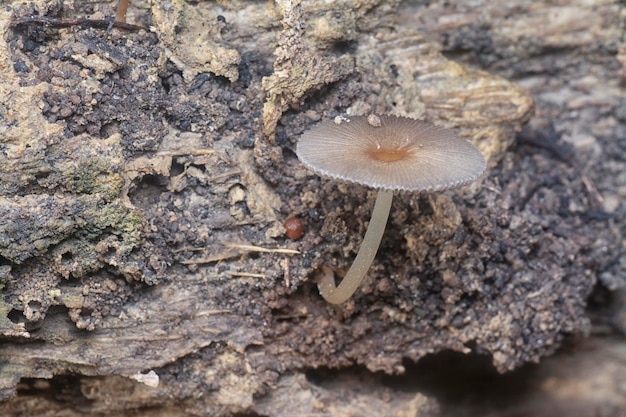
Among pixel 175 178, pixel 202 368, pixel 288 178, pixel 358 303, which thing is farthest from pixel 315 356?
pixel 175 178

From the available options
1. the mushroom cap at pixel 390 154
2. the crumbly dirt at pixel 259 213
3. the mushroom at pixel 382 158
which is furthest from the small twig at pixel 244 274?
the mushroom cap at pixel 390 154

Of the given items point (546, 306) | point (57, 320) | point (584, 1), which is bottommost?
point (546, 306)

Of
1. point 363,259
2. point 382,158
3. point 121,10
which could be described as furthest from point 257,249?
point 121,10

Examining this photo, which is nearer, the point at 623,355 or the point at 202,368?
the point at 202,368

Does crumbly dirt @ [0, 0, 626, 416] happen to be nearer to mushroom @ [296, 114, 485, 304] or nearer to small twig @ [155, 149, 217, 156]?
small twig @ [155, 149, 217, 156]

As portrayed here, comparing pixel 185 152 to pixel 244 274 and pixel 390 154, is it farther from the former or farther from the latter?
pixel 390 154

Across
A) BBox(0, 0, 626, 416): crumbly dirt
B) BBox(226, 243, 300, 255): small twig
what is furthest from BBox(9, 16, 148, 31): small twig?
BBox(226, 243, 300, 255): small twig

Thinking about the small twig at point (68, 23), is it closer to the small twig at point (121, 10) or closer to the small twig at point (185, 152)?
the small twig at point (121, 10)

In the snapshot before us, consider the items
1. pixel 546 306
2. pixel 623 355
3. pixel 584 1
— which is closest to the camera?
pixel 546 306

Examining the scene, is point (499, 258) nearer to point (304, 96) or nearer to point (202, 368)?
point (304, 96)
